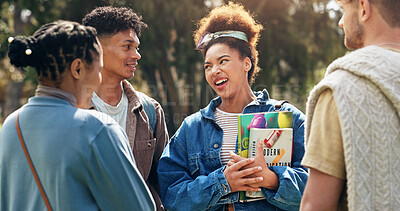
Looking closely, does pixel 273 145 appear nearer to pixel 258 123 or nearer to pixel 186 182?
pixel 258 123

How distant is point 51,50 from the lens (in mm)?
1924

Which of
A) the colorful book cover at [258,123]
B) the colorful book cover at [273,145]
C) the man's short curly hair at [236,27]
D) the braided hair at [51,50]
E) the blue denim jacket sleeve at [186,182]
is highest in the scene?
the man's short curly hair at [236,27]

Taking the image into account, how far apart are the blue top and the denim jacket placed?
0.97 m

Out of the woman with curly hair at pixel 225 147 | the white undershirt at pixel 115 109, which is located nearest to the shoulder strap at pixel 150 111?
the white undershirt at pixel 115 109

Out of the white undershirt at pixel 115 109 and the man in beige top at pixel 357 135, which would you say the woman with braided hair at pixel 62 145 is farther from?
the white undershirt at pixel 115 109

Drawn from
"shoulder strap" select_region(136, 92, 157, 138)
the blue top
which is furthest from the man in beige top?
"shoulder strap" select_region(136, 92, 157, 138)

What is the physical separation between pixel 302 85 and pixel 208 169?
10676 mm

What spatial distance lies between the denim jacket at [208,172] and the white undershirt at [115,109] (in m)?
0.49

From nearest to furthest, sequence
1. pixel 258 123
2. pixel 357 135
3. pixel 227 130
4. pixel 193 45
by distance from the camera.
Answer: pixel 357 135 < pixel 258 123 < pixel 227 130 < pixel 193 45

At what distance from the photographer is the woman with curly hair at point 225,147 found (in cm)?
277

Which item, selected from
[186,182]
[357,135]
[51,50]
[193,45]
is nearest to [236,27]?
[186,182]

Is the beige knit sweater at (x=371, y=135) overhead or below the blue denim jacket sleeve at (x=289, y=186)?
overhead

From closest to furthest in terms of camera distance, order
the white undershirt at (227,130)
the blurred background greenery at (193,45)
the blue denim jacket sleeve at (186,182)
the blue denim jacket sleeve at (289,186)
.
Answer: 1. the blue denim jacket sleeve at (289,186)
2. the blue denim jacket sleeve at (186,182)
3. the white undershirt at (227,130)
4. the blurred background greenery at (193,45)

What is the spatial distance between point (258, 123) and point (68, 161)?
55.6 inches
